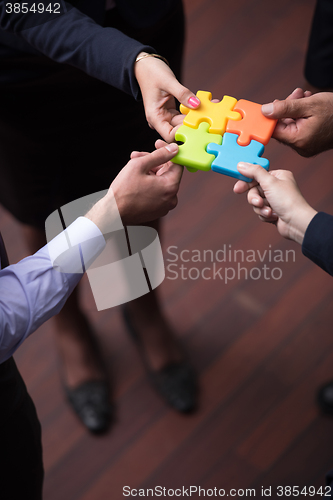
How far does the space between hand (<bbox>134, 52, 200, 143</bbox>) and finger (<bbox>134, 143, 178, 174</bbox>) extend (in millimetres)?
86

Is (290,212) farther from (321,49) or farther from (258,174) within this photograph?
(321,49)

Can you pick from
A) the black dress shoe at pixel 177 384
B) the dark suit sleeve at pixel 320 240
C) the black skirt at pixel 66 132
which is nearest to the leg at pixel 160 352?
the black dress shoe at pixel 177 384

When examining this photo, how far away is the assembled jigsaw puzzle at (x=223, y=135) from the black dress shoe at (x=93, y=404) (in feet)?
3.25

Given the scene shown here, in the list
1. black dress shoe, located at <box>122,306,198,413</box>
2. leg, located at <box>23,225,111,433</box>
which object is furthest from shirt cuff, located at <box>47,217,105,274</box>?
black dress shoe, located at <box>122,306,198,413</box>

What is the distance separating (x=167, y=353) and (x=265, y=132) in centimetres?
98

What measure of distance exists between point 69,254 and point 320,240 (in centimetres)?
58

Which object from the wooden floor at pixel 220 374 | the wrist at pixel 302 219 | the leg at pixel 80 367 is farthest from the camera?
the leg at pixel 80 367

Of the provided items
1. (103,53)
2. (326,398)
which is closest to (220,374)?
(326,398)

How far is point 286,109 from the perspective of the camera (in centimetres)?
137

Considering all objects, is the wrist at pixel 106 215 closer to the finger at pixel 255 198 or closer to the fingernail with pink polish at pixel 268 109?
the finger at pixel 255 198

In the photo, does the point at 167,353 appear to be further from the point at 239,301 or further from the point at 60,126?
the point at 60,126

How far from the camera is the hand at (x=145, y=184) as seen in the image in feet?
4.23

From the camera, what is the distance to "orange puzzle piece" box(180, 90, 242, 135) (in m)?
1.36

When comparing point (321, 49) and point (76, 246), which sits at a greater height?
point (321, 49)
